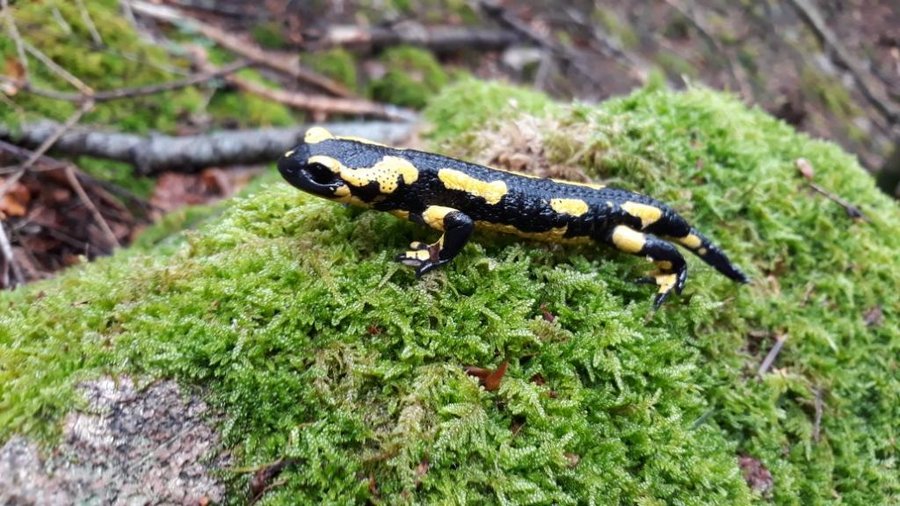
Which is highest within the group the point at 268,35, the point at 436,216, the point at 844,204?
the point at 436,216

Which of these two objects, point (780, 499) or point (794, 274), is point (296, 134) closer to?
point (794, 274)

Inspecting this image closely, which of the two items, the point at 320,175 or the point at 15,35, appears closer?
the point at 320,175

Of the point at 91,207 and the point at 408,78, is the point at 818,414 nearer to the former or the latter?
the point at 91,207

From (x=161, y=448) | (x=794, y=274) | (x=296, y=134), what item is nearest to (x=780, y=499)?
(x=794, y=274)

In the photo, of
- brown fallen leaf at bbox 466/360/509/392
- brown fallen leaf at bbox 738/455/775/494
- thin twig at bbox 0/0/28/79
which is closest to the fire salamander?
brown fallen leaf at bbox 466/360/509/392

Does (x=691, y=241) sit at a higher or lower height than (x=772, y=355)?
higher

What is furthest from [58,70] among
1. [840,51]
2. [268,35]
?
[840,51]
